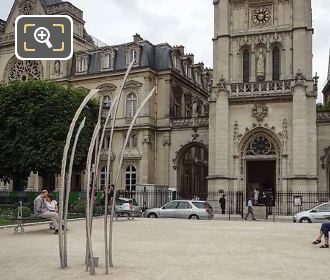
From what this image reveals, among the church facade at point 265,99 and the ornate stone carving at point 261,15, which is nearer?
the church facade at point 265,99

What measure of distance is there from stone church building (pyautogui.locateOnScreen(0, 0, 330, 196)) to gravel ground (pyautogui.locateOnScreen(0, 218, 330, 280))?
21.6 m

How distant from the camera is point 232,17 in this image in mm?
43281

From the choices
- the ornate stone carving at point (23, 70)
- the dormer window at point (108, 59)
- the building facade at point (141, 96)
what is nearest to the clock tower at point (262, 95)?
the building facade at point (141, 96)

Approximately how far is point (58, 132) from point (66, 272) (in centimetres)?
2852

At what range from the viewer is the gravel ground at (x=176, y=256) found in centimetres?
1028

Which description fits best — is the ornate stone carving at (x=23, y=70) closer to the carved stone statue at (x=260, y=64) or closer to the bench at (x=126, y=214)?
the carved stone statue at (x=260, y=64)

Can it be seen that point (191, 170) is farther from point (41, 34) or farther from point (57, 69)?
point (41, 34)

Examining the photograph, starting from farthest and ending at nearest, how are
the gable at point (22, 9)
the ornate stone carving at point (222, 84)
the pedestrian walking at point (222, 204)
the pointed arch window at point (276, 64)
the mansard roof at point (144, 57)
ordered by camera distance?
the gable at point (22, 9) → the mansard roof at point (144, 57) → the pointed arch window at point (276, 64) → the ornate stone carving at point (222, 84) → the pedestrian walking at point (222, 204)

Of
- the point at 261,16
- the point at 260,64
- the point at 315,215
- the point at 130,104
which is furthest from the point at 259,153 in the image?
the point at 130,104

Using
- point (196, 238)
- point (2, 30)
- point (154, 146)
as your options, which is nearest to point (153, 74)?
point (154, 146)

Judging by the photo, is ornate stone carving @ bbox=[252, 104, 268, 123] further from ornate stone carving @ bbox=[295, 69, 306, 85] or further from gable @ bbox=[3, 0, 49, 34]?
gable @ bbox=[3, 0, 49, 34]

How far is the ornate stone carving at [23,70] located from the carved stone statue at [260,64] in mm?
22340

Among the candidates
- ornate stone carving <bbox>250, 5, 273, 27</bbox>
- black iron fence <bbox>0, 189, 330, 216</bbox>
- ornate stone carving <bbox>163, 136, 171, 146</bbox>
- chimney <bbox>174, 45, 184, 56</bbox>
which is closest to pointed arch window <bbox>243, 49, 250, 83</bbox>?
ornate stone carving <bbox>250, 5, 273, 27</bbox>

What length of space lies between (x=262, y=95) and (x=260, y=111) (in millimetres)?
1223
